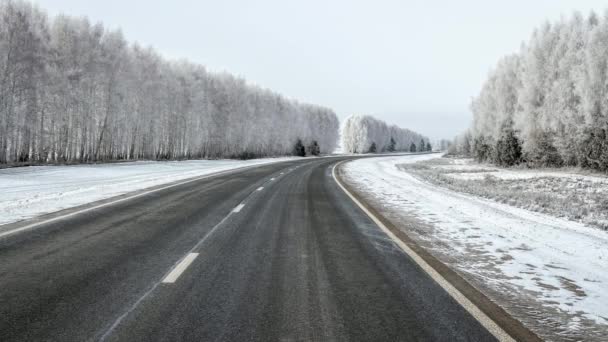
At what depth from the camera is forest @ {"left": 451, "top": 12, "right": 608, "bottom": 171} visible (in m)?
29.6

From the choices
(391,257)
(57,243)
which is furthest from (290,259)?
(57,243)

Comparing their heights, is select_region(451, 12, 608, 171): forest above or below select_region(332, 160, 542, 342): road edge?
above

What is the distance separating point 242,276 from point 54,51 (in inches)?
1363

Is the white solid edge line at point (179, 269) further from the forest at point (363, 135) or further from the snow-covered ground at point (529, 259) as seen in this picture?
the forest at point (363, 135)

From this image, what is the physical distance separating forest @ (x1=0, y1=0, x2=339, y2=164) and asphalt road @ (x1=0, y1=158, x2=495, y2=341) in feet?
80.9

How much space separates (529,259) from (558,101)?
34.5 metres

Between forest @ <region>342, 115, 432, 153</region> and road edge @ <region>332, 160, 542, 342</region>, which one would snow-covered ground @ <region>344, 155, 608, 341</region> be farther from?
forest @ <region>342, 115, 432, 153</region>

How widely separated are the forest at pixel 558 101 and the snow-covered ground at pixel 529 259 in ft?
75.7

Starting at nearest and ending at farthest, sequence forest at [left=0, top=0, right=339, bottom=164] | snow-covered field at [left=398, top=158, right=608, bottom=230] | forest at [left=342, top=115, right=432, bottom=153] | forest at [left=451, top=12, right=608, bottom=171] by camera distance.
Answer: snow-covered field at [left=398, top=158, right=608, bottom=230], forest at [left=0, top=0, right=339, bottom=164], forest at [left=451, top=12, right=608, bottom=171], forest at [left=342, top=115, right=432, bottom=153]

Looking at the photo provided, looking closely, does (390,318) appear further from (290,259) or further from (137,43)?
(137,43)

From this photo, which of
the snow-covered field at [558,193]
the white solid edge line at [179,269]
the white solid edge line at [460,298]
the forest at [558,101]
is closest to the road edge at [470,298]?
the white solid edge line at [460,298]

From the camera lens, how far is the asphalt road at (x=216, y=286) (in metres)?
3.37

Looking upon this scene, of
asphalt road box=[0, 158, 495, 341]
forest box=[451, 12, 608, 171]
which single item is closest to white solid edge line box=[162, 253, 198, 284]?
asphalt road box=[0, 158, 495, 341]

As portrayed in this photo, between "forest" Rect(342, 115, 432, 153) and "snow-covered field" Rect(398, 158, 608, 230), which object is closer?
"snow-covered field" Rect(398, 158, 608, 230)
